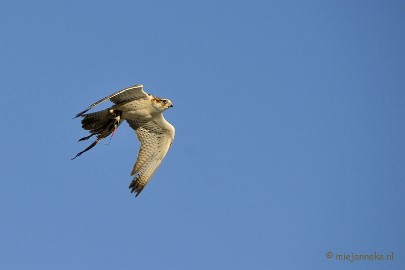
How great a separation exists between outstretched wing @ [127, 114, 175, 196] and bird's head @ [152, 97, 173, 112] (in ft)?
4.08

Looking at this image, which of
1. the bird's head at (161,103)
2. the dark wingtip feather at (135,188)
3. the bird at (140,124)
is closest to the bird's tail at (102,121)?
the bird at (140,124)

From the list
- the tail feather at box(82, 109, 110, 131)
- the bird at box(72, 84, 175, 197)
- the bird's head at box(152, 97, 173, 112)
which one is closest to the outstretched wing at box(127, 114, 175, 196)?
the bird at box(72, 84, 175, 197)

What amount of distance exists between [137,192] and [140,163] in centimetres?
98

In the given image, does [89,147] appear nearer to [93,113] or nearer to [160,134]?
[93,113]

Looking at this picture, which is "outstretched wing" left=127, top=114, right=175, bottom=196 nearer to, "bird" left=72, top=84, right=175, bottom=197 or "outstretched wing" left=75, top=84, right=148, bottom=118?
"bird" left=72, top=84, right=175, bottom=197

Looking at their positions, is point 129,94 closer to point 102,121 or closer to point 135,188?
point 102,121

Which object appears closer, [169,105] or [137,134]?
[169,105]

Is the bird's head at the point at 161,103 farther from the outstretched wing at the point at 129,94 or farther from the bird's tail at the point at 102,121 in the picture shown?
the bird's tail at the point at 102,121

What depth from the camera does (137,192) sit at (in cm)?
2153

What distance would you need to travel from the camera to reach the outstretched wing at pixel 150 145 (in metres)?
21.7

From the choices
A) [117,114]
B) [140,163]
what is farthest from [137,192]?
[117,114]

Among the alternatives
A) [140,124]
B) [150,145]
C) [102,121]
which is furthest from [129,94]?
[150,145]

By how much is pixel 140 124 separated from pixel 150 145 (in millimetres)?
807

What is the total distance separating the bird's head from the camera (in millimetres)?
20328
